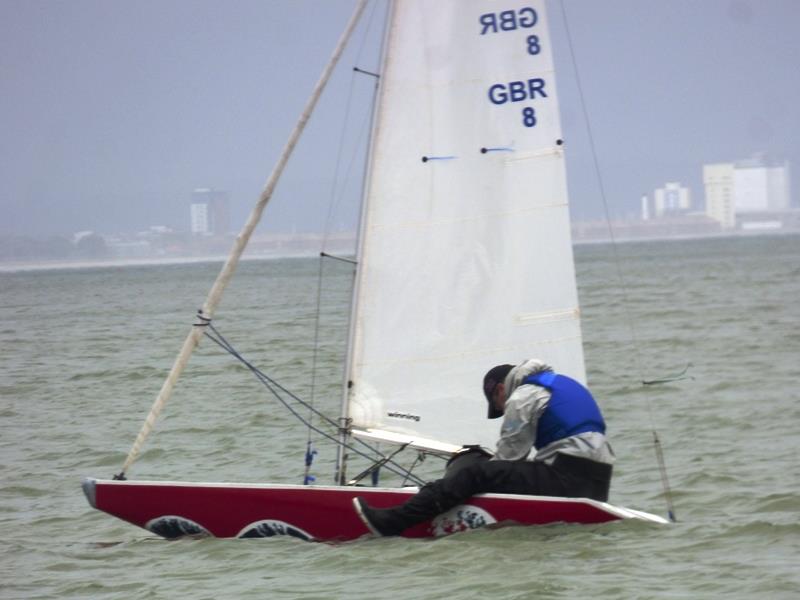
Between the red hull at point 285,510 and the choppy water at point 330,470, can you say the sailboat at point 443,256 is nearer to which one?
the red hull at point 285,510

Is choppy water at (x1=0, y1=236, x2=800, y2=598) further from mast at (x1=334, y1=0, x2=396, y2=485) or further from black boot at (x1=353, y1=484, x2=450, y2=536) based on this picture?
mast at (x1=334, y1=0, x2=396, y2=485)

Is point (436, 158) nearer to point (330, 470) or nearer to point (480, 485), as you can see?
point (480, 485)

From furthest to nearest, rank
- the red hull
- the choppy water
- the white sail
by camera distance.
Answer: the white sail < the red hull < the choppy water

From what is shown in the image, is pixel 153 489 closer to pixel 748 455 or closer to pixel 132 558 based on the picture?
pixel 132 558

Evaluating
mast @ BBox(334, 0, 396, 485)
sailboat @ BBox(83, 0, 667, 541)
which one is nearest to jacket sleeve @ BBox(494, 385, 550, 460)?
sailboat @ BBox(83, 0, 667, 541)

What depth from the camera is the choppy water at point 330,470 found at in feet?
30.2

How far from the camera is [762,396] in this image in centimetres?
1888

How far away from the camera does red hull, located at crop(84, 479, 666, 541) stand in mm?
9812

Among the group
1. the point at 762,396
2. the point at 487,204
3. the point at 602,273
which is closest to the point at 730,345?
the point at 762,396

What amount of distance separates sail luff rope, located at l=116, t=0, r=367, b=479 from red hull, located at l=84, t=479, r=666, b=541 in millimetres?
285

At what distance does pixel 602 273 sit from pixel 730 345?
148 ft

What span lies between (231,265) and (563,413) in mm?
2686

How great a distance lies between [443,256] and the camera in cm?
1072

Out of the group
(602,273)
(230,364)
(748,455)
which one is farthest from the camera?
(602,273)
